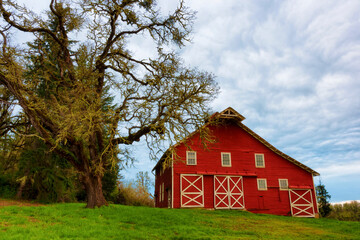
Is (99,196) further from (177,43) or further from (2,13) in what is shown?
(2,13)

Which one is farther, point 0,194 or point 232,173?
point 232,173

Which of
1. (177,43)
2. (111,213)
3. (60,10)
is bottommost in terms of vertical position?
(111,213)

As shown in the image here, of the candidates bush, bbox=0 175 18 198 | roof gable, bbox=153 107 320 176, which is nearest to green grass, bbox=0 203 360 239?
bush, bbox=0 175 18 198

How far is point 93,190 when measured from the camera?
53.9 ft

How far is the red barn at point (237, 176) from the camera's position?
23.5 meters

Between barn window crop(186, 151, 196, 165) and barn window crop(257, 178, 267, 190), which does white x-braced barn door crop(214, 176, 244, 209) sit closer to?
barn window crop(257, 178, 267, 190)

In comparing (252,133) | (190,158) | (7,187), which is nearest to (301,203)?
(252,133)

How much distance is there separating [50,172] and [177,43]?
1453 centimetres

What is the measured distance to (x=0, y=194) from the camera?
2234 centimetres

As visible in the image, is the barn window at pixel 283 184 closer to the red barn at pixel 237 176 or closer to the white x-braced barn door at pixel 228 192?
the red barn at pixel 237 176

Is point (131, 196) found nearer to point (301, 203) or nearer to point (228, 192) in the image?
point (228, 192)

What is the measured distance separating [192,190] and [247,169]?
5.85 meters

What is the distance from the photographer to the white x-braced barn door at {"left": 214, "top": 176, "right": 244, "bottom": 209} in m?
23.7

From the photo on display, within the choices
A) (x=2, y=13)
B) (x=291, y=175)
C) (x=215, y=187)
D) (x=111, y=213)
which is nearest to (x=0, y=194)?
(x=111, y=213)
